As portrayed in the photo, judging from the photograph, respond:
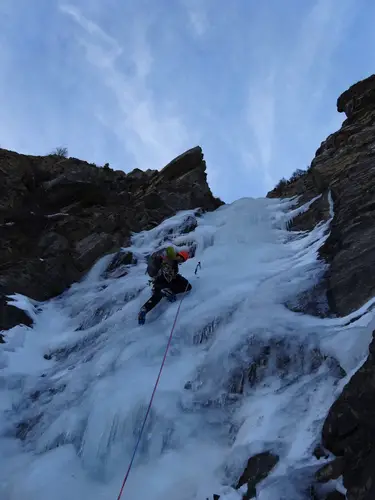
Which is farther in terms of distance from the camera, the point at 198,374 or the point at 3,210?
the point at 3,210

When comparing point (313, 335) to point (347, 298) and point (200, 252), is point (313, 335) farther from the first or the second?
point (200, 252)

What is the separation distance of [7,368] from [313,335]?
200 inches

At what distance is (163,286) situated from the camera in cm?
920

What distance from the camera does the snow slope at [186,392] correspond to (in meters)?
5.01

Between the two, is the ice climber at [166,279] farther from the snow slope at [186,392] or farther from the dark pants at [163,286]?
the snow slope at [186,392]

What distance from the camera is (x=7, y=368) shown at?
8398 mm

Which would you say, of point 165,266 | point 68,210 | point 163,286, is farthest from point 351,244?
point 68,210

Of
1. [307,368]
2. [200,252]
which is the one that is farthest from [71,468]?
[200,252]

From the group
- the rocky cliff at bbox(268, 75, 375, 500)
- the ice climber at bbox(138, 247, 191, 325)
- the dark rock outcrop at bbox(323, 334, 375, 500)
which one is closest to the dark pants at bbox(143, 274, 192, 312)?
the ice climber at bbox(138, 247, 191, 325)

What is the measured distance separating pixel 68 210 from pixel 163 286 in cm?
723

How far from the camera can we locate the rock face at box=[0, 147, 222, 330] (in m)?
12.0

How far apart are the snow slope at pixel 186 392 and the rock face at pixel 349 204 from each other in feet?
1.71

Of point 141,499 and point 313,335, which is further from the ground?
point 313,335

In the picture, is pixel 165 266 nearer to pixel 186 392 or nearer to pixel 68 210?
pixel 186 392
